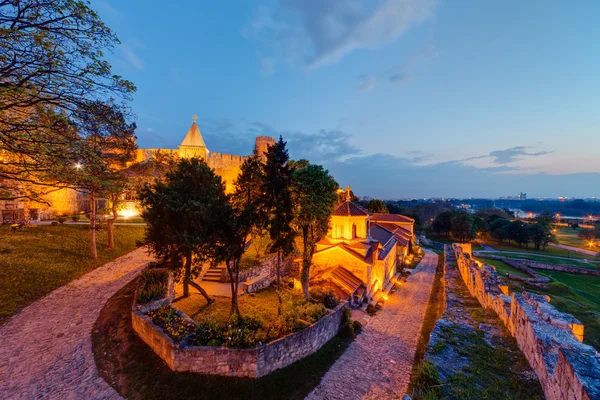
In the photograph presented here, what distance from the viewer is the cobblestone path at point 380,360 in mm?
9289

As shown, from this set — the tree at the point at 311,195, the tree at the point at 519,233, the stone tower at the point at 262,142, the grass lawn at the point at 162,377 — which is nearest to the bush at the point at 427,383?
the grass lawn at the point at 162,377

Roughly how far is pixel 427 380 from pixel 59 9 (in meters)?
15.1

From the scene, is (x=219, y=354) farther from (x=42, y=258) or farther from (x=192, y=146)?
(x=192, y=146)

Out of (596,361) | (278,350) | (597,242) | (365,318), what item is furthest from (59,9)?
(597,242)

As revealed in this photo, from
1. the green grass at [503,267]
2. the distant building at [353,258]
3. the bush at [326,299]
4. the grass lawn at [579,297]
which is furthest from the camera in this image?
the green grass at [503,267]

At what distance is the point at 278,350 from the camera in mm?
9250

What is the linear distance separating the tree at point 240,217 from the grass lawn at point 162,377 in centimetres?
300

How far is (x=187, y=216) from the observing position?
406 inches

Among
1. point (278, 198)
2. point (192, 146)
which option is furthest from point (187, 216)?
point (192, 146)

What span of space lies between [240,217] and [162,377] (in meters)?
6.40

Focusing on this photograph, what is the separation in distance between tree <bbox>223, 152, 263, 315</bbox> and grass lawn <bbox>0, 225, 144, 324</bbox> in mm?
9317

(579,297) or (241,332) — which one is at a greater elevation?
(241,332)

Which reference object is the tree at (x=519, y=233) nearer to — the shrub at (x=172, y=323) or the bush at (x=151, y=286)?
the shrub at (x=172, y=323)

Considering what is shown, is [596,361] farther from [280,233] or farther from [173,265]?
[173,265]
